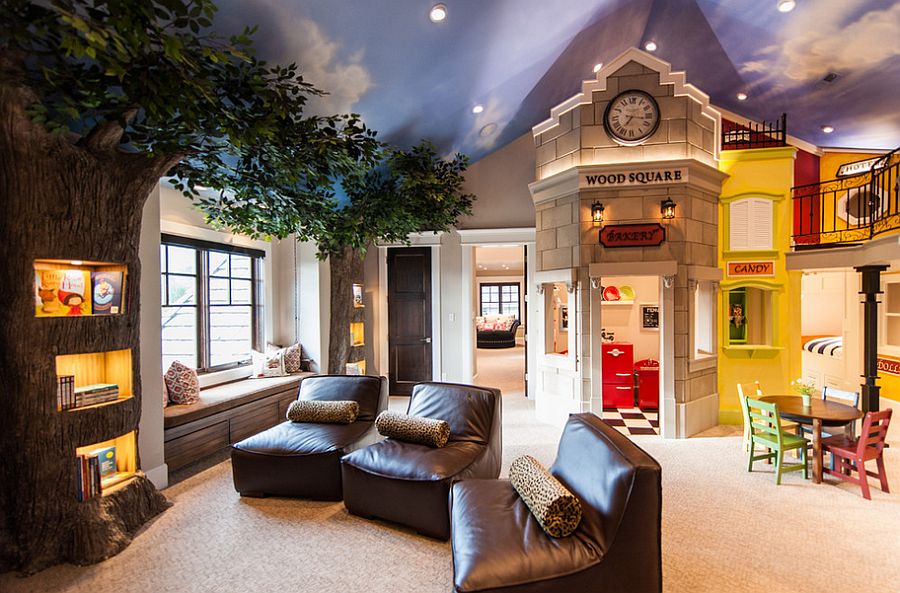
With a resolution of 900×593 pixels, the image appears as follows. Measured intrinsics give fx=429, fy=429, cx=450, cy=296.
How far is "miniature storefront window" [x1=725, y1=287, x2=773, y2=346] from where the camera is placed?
5.58 metres

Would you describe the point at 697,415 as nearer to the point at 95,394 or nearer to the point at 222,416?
the point at 222,416

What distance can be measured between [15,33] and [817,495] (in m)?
5.82

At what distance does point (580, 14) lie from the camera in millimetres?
4398

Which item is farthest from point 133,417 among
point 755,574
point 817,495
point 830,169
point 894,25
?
point 830,169

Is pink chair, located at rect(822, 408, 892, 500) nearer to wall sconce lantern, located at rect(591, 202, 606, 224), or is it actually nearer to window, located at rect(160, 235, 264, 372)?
wall sconce lantern, located at rect(591, 202, 606, 224)

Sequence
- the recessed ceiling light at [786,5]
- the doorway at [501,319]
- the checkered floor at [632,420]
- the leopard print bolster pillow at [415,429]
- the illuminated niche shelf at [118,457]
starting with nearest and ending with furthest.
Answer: the illuminated niche shelf at [118,457] < the leopard print bolster pillow at [415,429] < the recessed ceiling light at [786,5] < the checkered floor at [632,420] < the doorway at [501,319]

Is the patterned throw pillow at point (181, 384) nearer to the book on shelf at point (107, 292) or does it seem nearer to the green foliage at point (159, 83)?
the book on shelf at point (107, 292)

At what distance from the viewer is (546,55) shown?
4.92 m

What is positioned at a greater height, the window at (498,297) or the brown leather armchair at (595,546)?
the window at (498,297)

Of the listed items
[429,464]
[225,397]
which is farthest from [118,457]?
[429,464]

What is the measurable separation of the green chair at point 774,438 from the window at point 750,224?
239 centimetres

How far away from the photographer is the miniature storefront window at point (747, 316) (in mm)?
5578

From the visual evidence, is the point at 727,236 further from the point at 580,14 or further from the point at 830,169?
the point at 830,169

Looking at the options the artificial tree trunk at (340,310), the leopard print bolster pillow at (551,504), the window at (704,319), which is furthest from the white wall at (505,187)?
the leopard print bolster pillow at (551,504)
